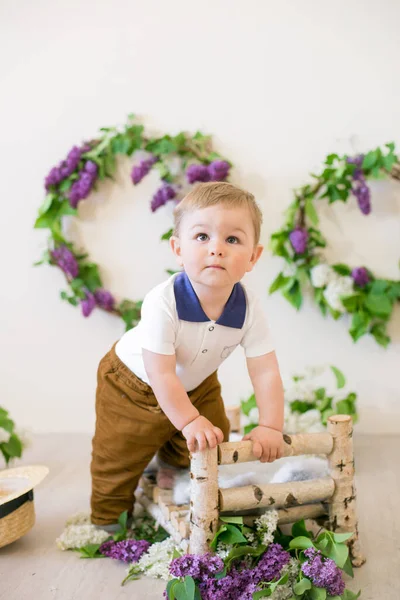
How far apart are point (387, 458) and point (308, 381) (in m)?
0.39

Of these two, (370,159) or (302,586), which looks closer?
(302,586)

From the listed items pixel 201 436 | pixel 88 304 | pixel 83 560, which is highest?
pixel 88 304

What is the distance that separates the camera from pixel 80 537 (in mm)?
1716

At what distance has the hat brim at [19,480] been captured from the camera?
1.71m

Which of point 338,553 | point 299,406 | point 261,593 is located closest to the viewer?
point 261,593

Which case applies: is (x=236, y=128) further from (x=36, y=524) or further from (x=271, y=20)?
(x=36, y=524)

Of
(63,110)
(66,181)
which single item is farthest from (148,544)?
(63,110)

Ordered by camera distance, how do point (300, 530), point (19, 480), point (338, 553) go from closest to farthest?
point (338, 553) → point (300, 530) → point (19, 480)

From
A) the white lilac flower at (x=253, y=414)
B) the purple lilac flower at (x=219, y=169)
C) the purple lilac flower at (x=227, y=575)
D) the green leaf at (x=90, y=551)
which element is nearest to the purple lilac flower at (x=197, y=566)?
the purple lilac flower at (x=227, y=575)

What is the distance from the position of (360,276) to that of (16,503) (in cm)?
147

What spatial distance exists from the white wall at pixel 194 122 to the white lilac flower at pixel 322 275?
126 millimetres

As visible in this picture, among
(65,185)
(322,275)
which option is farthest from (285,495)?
(65,185)

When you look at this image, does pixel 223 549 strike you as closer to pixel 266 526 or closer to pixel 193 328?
pixel 266 526

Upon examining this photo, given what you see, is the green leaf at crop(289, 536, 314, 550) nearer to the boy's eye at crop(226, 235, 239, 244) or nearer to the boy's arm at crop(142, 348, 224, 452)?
the boy's arm at crop(142, 348, 224, 452)
